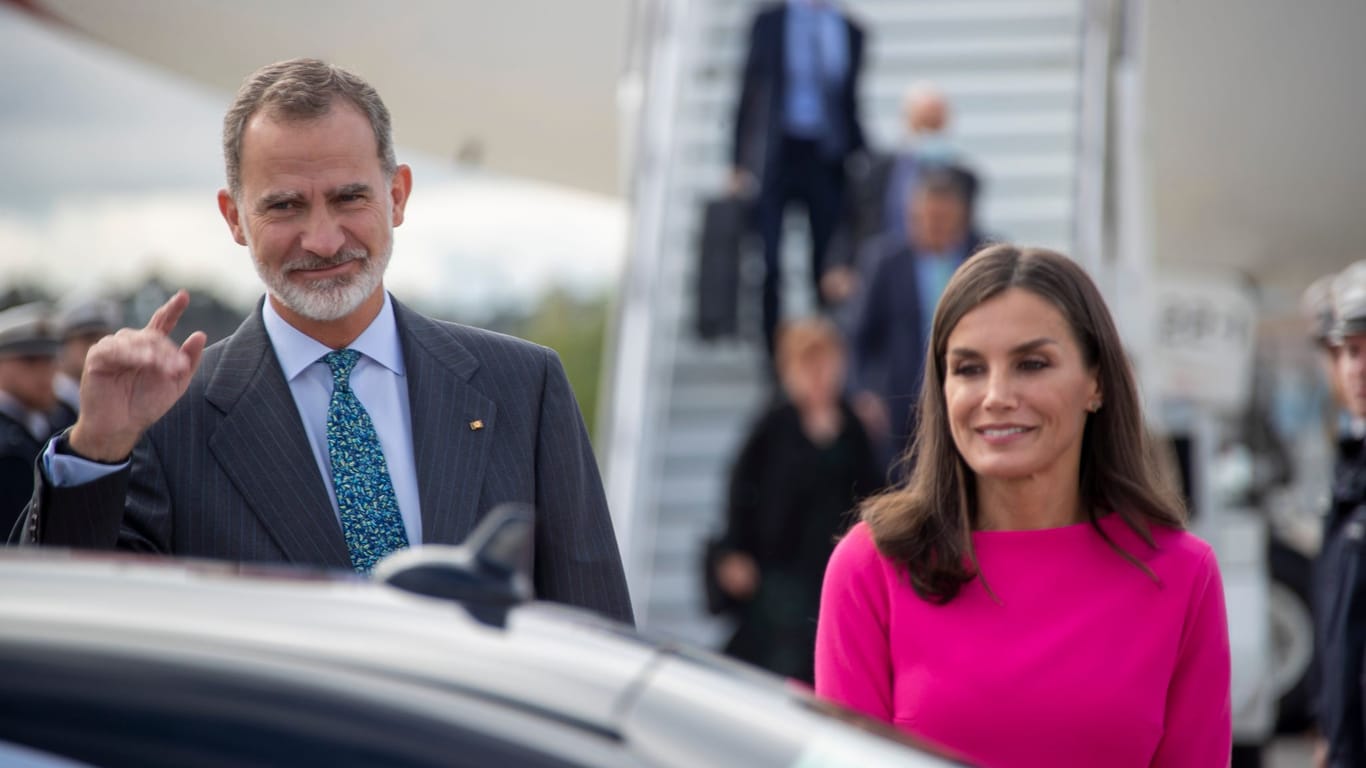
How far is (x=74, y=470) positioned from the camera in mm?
2219

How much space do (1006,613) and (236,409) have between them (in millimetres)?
1201

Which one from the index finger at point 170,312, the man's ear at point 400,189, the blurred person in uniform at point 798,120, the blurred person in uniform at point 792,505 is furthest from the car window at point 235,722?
the blurred person in uniform at point 798,120

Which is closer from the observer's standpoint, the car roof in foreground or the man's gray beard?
the car roof in foreground

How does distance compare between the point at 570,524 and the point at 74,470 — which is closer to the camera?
the point at 74,470

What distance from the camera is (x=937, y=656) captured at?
Answer: 105 inches

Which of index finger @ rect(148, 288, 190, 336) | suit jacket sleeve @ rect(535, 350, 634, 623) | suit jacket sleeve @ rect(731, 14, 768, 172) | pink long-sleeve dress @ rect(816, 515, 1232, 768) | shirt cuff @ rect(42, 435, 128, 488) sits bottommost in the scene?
pink long-sleeve dress @ rect(816, 515, 1232, 768)

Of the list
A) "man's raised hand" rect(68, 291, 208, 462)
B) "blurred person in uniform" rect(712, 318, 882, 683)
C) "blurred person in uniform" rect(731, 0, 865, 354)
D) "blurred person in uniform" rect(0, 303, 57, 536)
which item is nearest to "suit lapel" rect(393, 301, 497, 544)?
"man's raised hand" rect(68, 291, 208, 462)

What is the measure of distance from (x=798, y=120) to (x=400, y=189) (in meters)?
6.00

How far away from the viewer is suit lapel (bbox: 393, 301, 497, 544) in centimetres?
244

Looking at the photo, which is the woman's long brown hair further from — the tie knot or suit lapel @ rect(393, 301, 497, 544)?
the tie knot

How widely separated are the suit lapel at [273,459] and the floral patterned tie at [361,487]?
0.03m

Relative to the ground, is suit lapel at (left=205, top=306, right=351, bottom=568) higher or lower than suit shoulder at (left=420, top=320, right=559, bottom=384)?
lower

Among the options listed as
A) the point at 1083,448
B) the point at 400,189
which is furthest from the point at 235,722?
the point at 1083,448

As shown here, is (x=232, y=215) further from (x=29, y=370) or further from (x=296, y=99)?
(x=29, y=370)
